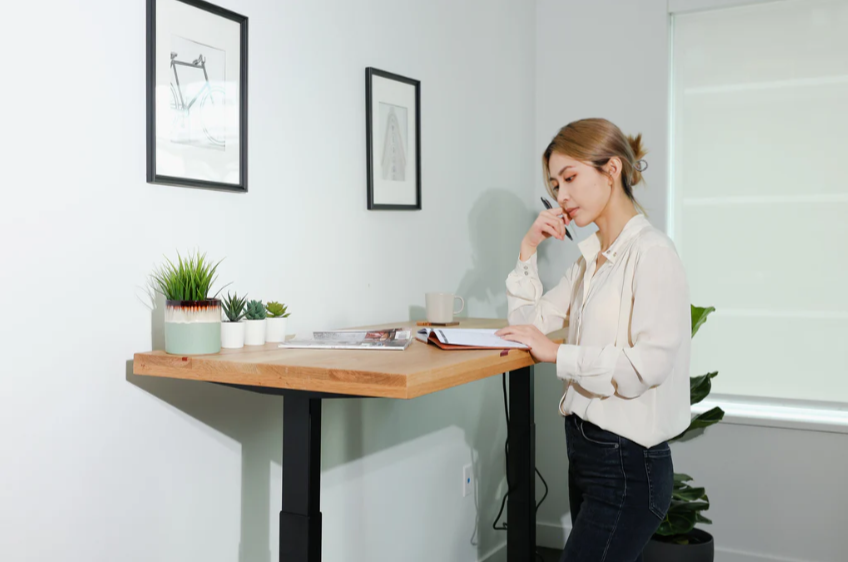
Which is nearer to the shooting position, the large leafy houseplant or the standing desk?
the standing desk

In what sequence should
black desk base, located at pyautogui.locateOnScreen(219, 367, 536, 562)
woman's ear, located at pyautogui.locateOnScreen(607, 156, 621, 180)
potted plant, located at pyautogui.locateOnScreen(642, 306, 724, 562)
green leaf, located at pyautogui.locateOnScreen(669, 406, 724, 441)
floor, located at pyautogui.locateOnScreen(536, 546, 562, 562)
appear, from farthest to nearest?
floor, located at pyautogui.locateOnScreen(536, 546, 562, 562), green leaf, located at pyautogui.locateOnScreen(669, 406, 724, 441), potted plant, located at pyautogui.locateOnScreen(642, 306, 724, 562), woman's ear, located at pyautogui.locateOnScreen(607, 156, 621, 180), black desk base, located at pyautogui.locateOnScreen(219, 367, 536, 562)

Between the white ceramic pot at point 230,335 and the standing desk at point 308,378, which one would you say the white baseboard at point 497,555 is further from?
the white ceramic pot at point 230,335

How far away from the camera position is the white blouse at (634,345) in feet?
4.65

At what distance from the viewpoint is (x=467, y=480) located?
2756 millimetres

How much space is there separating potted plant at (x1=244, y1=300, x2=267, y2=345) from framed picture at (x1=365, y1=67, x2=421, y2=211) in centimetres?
73

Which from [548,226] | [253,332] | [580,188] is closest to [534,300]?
[548,226]

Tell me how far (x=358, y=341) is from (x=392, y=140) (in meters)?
0.93

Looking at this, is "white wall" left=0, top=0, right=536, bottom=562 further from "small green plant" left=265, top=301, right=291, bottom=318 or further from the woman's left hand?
the woman's left hand

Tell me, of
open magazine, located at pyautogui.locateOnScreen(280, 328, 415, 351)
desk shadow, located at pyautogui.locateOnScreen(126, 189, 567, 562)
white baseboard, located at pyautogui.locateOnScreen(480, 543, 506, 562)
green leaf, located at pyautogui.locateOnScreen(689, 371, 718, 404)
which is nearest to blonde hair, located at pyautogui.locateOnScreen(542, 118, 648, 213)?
open magazine, located at pyautogui.locateOnScreen(280, 328, 415, 351)

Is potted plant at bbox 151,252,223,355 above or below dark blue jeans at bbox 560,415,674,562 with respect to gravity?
above

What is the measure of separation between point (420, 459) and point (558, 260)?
118cm

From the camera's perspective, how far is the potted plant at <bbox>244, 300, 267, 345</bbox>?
152 cm

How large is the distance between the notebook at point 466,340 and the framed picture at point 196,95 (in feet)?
1.83

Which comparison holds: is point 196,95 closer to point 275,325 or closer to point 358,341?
point 275,325
